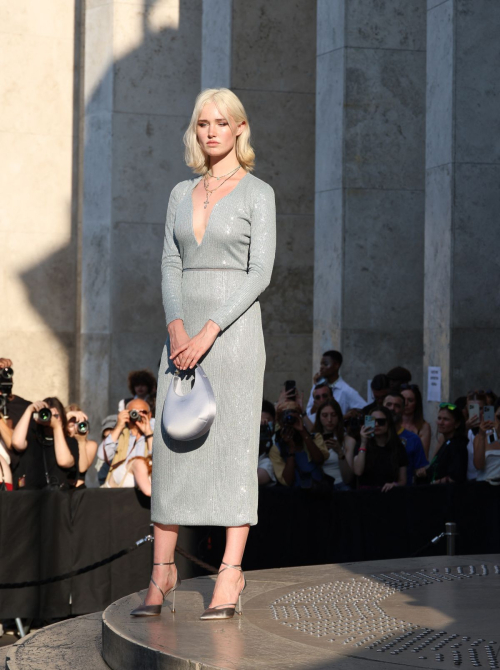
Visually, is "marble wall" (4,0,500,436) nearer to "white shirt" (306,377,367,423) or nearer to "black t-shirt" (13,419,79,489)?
"white shirt" (306,377,367,423)

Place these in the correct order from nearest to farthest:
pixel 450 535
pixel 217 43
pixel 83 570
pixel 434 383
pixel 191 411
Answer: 1. pixel 191 411
2. pixel 83 570
3. pixel 450 535
4. pixel 434 383
5. pixel 217 43

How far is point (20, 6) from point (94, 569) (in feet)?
43.5

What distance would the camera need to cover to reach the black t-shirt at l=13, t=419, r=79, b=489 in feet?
29.5

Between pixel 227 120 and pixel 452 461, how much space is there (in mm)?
4699

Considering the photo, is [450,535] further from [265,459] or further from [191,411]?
[191,411]

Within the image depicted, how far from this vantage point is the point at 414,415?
396 inches

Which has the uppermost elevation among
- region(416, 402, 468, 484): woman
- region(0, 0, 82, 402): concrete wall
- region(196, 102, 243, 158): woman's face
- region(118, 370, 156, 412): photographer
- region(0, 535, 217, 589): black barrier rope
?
region(0, 0, 82, 402): concrete wall

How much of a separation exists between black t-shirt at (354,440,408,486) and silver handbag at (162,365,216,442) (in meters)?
4.18

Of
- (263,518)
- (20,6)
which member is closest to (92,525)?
(263,518)

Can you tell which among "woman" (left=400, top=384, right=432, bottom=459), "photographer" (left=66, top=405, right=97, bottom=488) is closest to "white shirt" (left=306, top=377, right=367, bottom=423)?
"woman" (left=400, top=384, right=432, bottom=459)

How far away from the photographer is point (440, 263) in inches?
422

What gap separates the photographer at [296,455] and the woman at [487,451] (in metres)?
1.19

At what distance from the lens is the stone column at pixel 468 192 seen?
10.6 metres

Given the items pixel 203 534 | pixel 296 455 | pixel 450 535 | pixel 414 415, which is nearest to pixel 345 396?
pixel 414 415
